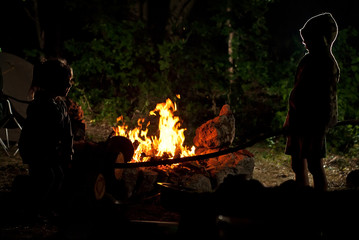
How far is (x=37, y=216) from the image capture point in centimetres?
436

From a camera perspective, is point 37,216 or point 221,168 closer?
point 37,216

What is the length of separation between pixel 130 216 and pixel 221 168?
164cm

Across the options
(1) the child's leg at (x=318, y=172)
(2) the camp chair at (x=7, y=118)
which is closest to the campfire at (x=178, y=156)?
(1) the child's leg at (x=318, y=172)

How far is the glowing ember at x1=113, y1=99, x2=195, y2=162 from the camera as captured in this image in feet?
19.1

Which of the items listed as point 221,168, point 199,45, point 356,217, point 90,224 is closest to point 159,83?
point 199,45

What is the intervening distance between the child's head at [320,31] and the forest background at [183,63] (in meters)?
4.17

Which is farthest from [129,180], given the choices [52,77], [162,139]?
[52,77]

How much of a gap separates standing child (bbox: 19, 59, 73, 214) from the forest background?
452 centimetres

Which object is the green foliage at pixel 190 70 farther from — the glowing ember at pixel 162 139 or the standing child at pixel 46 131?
the standing child at pixel 46 131

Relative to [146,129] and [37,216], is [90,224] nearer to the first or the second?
[37,216]

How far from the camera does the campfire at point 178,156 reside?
5.14 metres

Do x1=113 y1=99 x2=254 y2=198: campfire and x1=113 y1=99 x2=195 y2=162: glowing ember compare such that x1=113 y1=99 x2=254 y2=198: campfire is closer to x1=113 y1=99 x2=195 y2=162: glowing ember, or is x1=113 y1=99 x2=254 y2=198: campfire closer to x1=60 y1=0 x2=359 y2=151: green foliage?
x1=113 y1=99 x2=195 y2=162: glowing ember

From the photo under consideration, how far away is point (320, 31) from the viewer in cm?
421

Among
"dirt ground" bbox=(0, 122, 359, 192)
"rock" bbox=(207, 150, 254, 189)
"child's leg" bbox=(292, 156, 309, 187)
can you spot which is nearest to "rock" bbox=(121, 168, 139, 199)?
"rock" bbox=(207, 150, 254, 189)
